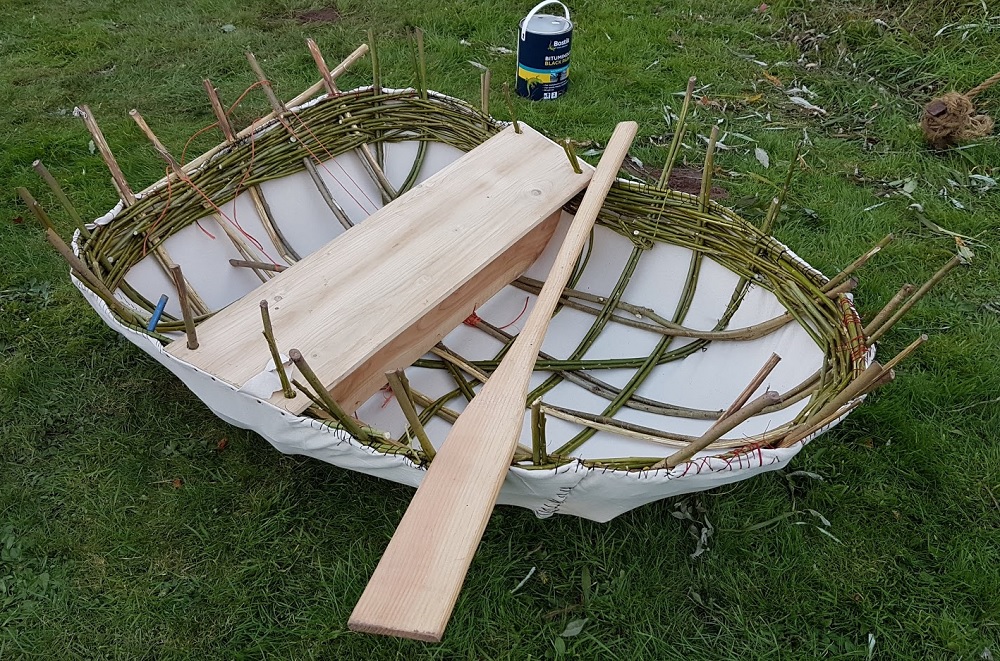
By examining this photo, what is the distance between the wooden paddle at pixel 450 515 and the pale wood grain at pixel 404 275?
1.26 ft

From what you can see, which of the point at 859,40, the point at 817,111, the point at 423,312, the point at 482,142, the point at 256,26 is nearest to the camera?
the point at 423,312

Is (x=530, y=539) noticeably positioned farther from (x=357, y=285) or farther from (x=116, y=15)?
(x=116, y=15)

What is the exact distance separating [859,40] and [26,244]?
473 cm

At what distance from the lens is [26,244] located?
3.00 metres

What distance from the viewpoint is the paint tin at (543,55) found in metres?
3.76

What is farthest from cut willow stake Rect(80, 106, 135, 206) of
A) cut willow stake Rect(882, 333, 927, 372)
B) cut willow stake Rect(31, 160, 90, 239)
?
cut willow stake Rect(882, 333, 927, 372)

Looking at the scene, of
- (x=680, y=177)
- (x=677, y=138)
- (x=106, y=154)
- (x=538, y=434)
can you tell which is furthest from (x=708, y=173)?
(x=106, y=154)

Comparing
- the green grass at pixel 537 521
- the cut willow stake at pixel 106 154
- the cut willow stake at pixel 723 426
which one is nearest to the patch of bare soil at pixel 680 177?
the green grass at pixel 537 521

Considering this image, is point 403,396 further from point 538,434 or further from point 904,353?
point 904,353

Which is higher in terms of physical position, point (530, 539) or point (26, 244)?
point (26, 244)

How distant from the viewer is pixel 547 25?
12.5 ft

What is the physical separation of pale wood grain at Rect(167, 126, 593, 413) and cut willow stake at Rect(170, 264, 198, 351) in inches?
1.3

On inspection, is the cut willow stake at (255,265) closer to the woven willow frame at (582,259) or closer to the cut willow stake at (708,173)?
the woven willow frame at (582,259)

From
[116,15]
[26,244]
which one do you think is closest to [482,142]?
[26,244]
